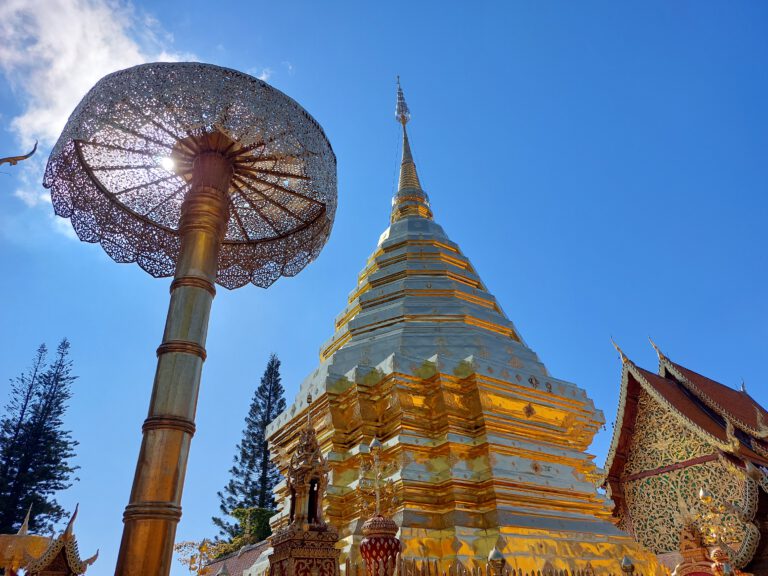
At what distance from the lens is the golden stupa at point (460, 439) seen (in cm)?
713

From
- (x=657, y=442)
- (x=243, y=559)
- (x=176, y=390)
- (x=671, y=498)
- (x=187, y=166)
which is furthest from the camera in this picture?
(x=657, y=442)

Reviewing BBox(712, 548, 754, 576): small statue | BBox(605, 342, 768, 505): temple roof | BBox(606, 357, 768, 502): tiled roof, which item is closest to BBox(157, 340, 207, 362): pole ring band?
BBox(712, 548, 754, 576): small statue

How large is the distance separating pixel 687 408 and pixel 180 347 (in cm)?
1317

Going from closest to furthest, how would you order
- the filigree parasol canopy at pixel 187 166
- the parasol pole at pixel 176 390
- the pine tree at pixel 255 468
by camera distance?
the parasol pole at pixel 176 390, the filigree parasol canopy at pixel 187 166, the pine tree at pixel 255 468

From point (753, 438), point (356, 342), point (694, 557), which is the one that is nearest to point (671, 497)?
point (753, 438)

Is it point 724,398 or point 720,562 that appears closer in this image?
point 720,562

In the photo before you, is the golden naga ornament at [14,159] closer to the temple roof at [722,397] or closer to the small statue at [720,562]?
the small statue at [720,562]

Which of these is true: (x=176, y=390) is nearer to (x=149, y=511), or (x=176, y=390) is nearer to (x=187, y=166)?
(x=149, y=511)

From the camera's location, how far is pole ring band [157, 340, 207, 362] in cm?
367

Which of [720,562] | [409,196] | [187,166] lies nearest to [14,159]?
[187,166]

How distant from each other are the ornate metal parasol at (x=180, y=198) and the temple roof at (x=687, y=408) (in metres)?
10.3

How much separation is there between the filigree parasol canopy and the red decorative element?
2.68m

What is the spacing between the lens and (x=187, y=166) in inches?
187

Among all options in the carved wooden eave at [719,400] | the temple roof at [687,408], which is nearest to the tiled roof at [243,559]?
the temple roof at [687,408]
